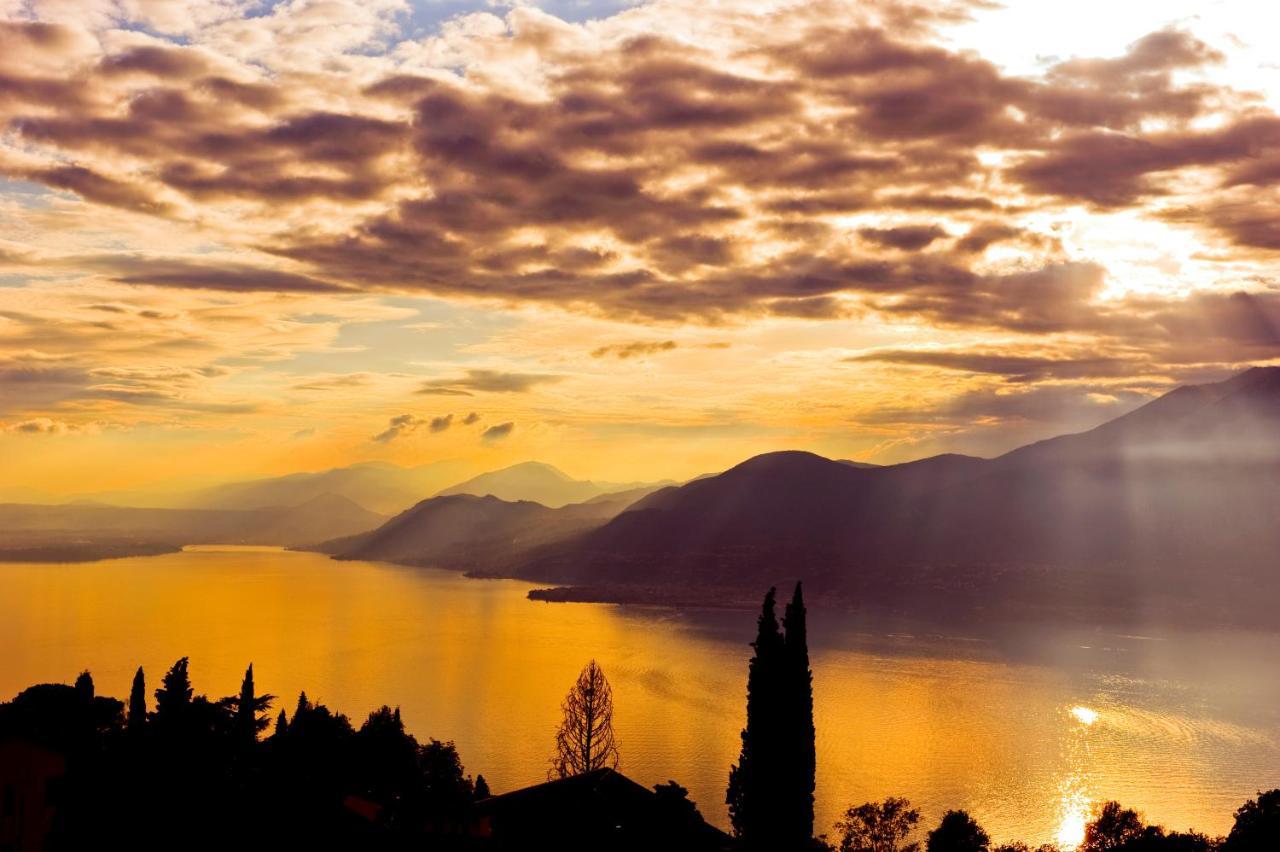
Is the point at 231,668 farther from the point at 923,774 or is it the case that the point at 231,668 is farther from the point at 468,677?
the point at 923,774

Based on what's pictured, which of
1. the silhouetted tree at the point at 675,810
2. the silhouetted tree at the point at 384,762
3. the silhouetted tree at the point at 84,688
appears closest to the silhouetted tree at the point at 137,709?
the silhouetted tree at the point at 84,688

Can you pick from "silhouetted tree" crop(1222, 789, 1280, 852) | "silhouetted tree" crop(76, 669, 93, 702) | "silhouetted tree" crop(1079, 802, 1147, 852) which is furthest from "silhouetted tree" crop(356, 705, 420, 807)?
"silhouetted tree" crop(1222, 789, 1280, 852)

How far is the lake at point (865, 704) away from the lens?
93706 mm

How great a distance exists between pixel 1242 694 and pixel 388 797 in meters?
125

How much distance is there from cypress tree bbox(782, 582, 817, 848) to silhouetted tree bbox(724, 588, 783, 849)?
52cm

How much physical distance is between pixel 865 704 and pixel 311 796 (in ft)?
332

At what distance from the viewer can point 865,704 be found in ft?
433

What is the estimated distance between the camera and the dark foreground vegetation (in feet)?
124

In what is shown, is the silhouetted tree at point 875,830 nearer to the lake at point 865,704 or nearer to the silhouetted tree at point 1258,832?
the lake at point 865,704

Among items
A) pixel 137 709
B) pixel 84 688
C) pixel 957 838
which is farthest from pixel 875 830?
pixel 84 688

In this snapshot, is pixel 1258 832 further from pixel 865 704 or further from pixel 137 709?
pixel 865 704

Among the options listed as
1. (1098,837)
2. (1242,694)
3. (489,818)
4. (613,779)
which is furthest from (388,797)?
(1242,694)

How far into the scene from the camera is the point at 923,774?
320 feet

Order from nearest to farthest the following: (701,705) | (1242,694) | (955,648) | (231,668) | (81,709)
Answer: (81,709), (701,705), (1242,694), (231,668), (955,648)
